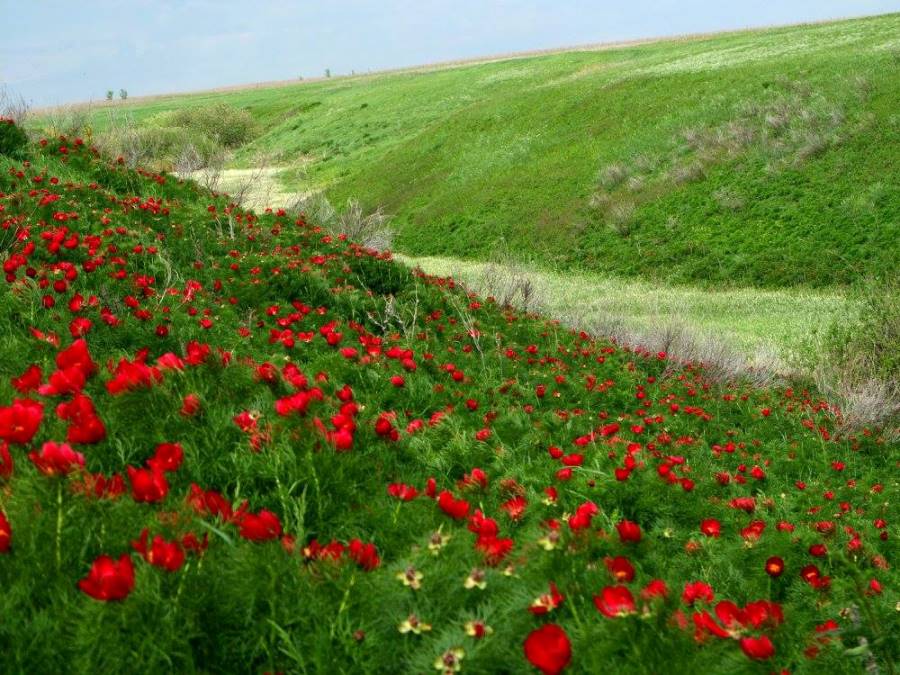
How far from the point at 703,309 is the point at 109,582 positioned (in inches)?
890

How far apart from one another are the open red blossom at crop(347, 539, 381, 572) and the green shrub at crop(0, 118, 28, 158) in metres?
12.7

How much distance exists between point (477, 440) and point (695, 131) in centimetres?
3555

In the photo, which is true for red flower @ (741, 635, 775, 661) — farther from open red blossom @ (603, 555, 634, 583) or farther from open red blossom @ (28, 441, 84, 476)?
open red blossom @ (28, 441, 84, 476)

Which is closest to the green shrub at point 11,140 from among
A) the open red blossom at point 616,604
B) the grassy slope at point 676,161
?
the open red blossom at point 616,604

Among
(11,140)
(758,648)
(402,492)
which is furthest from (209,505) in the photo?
(11,140)

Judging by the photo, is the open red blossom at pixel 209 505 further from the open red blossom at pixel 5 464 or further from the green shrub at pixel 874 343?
the green shrub at pixel 874 343

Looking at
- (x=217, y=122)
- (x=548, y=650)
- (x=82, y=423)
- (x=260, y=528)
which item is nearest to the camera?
(x=548, y=650)

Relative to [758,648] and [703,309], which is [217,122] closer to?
[703,309]

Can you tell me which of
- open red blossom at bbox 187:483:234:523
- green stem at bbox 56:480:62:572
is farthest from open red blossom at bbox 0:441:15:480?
open red blossom at bbox 187:483:234:523

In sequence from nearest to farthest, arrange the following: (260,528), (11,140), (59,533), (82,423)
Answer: (59,533) < (260,528) < (82,423) < (11,140)

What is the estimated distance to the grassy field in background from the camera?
54.2 ft

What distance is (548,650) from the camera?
1695 mm

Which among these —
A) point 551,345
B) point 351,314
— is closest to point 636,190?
point 551,345

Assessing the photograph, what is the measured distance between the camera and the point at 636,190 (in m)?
34.2
